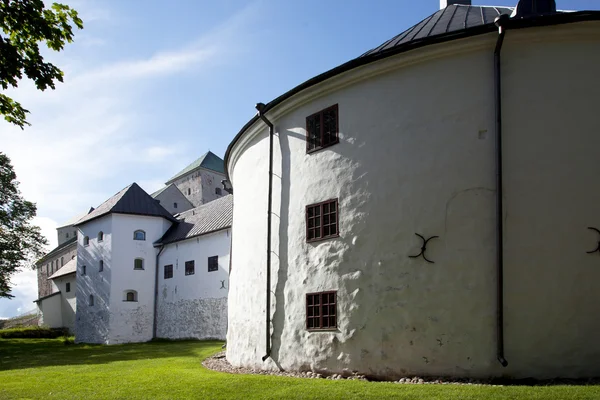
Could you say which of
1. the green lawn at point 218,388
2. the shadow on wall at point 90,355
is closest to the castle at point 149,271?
the shadow on wall at point 90,355

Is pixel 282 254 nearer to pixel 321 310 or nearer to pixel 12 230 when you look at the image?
pixel 321 310

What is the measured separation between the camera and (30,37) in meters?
7.77

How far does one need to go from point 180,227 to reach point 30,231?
40.0 feet

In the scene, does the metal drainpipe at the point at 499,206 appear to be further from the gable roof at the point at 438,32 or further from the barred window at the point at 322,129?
the barred window at the point at 322,129

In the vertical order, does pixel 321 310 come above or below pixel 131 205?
below

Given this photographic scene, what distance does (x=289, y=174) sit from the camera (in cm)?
1373

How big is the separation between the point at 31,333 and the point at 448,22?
39.4 meters

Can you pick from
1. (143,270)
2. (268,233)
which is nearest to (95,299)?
(143,270)

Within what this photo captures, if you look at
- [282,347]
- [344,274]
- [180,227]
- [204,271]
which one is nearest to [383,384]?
[344,274]

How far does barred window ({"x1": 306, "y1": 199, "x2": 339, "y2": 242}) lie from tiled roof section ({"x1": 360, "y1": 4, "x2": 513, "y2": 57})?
345cm

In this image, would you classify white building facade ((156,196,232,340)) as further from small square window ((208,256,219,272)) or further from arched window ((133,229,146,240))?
arched window ((133,229,146,240))

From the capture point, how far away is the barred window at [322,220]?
12336mm

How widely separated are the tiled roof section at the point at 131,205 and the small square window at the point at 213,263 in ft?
23.6

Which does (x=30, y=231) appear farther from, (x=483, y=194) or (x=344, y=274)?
(x=483, y=194)
